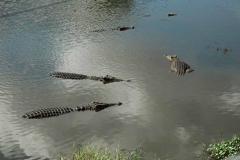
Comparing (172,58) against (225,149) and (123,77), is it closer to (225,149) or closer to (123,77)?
(123,77)

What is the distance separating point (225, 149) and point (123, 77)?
4.95m

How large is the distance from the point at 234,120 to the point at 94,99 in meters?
3.63

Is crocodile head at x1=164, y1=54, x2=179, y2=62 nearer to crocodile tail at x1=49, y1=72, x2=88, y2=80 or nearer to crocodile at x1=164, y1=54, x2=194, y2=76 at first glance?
crocodile at x1=164, y1=54, x2=194, y2=76

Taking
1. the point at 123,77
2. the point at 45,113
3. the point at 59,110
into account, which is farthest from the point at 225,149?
the point at 123,77

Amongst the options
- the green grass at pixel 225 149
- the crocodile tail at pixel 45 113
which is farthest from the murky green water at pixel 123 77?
the green grass at pixel 225 149

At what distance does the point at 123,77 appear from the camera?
37.3 feet

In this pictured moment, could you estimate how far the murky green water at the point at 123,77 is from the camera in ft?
27.1

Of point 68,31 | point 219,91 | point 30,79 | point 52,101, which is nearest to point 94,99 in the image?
point 52,101

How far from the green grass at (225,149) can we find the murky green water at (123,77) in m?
0.47

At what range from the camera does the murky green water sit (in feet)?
27.1

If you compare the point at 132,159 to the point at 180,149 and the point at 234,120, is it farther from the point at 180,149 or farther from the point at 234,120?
the point at 234,120

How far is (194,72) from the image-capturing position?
11.6 m

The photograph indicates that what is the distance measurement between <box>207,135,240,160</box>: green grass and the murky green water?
1.54 feet

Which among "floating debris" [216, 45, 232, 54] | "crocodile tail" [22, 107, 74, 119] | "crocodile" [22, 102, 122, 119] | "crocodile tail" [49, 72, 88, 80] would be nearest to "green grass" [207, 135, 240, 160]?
"crocodile" [22, 102, 122, 119]
